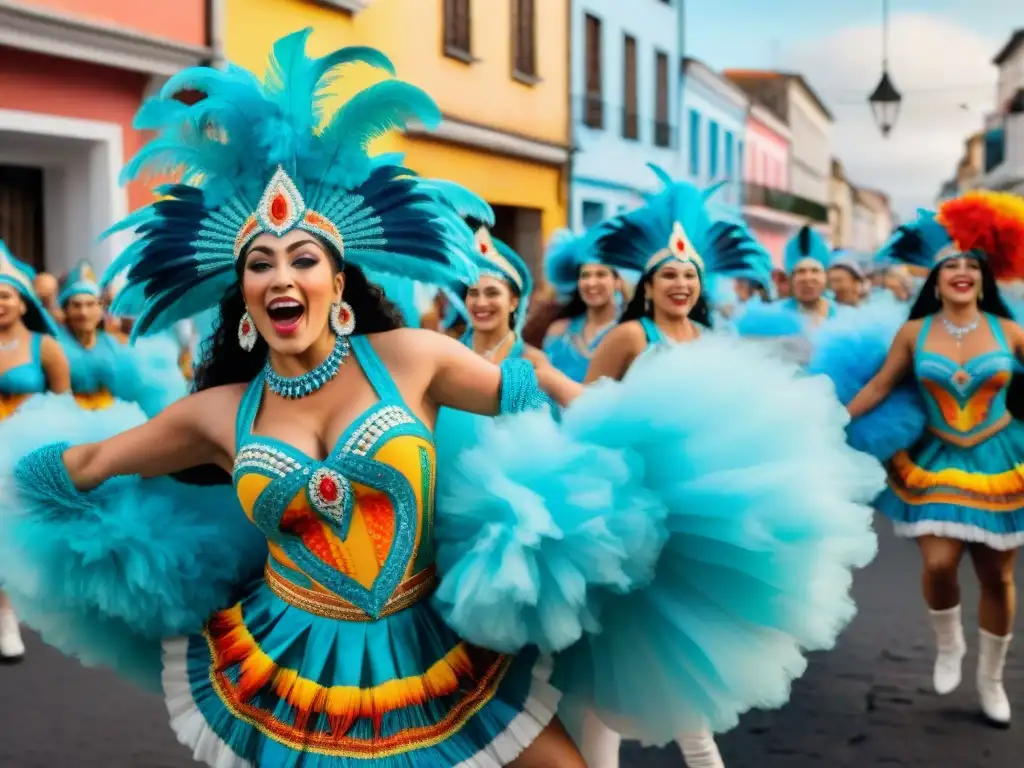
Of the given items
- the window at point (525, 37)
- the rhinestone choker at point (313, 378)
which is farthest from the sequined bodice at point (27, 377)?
the window at point (525, 37)

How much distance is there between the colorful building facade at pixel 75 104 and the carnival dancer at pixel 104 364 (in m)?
3.03

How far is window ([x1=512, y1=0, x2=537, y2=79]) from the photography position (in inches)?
781

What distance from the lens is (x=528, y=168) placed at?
66.9ft

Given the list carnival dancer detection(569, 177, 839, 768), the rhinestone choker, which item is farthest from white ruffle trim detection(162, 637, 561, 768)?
carnival dancer detection(569, 177, 839, 768)

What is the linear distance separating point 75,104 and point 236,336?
29.4 ft

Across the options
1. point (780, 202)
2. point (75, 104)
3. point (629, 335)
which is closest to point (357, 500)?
point (629, 335)

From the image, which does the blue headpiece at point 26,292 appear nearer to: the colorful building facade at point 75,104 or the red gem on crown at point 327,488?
the colorful building facade at point 75,104

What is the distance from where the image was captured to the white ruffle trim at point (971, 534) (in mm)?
5238

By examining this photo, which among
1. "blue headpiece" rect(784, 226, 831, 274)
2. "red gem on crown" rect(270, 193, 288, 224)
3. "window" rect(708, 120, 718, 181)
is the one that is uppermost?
"window" rect(708, 120, 718, 181)

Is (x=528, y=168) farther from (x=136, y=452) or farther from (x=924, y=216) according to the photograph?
(x=136, y=452)

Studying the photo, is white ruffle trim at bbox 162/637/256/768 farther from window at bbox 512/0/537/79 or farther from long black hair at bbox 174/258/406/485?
window at bbox 512/0/537/79

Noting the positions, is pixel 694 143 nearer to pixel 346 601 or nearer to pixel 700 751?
pixel 700 751

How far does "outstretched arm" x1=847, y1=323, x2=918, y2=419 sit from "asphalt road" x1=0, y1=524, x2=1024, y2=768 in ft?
3.99

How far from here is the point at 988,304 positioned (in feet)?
18.1
